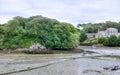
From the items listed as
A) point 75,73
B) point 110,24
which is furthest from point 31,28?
point 110,24

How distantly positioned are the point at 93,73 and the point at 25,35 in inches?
1786

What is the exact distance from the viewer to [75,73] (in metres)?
29.5

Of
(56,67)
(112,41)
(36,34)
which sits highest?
(36,34)

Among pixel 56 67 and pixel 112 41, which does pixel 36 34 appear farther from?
pixel 112 41

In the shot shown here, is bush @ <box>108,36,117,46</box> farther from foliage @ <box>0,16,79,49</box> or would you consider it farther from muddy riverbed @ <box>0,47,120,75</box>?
muddy riverbed @ <box>0,47,120,75</box>

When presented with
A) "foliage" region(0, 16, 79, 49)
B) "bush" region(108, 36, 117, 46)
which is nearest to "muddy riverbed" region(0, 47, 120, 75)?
"foliage" region(0, 16, 79, 49)

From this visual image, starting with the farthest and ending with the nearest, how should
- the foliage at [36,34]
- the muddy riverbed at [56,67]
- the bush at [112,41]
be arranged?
1. the bush at [112,41]
2. the foliage at [36,34]
3. the muddy riverbed at [56,67]

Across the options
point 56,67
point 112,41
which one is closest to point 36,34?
point 56,67

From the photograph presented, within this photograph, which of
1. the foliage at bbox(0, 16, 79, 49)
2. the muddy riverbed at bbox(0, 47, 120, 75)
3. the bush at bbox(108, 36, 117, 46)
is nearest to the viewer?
the muddy riverbed at bbox(0, 47, 120, 75)

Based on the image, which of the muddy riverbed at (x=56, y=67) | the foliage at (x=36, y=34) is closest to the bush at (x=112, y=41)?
the foliage at (x=36, y=34)

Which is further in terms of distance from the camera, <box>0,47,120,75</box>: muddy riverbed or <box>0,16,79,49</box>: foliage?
<box>0,16,79,49</box>: foliage

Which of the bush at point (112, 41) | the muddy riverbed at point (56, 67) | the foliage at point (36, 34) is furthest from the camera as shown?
the bush at point (112, 41)

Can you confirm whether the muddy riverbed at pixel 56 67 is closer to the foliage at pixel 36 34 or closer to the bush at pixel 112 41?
the foliage at pixel 36 34

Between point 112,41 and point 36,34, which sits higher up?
point 36,34
